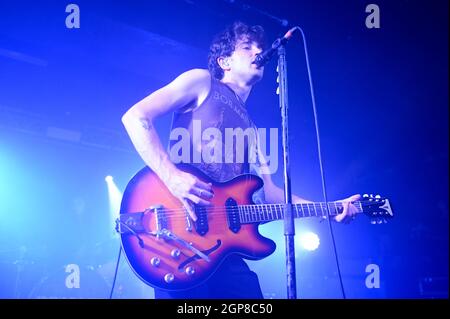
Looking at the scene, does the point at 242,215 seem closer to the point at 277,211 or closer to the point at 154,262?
the point at 277,211

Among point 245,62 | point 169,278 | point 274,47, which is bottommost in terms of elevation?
point 169,278

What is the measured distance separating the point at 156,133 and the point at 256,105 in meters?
0.57

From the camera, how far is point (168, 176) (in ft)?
5.43

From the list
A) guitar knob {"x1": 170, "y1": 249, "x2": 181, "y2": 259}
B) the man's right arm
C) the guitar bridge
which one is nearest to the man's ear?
the man's right arm

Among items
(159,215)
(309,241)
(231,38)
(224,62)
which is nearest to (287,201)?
(159,215)

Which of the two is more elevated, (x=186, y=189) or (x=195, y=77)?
(x=195, y=77)

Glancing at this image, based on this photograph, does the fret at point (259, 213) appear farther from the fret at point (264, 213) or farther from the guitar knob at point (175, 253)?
the guitar knob at point (175, 253)

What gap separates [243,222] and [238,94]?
667 mm

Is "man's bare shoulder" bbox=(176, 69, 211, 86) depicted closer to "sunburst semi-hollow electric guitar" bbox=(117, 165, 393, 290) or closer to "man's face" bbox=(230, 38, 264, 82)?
"man's face" bbox=(230, 38, 264, 82)

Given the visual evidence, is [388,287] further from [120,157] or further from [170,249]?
[120,157]

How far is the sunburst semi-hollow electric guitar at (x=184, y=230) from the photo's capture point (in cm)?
159

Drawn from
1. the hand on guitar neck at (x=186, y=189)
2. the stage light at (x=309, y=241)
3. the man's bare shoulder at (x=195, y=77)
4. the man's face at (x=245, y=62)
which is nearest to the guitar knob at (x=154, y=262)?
the hand on guitar neck at (x=186, y=189)

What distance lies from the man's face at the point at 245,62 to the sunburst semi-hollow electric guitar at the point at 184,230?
1.84 feet

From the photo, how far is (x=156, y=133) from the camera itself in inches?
68.5
